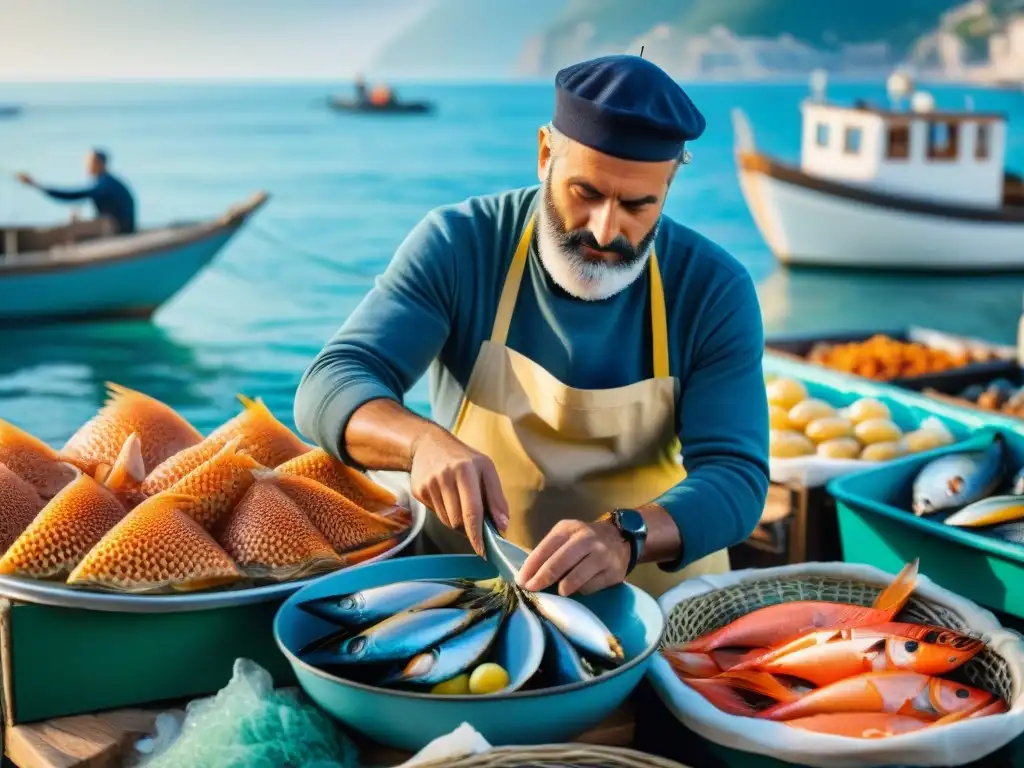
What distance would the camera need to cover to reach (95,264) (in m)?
12.8

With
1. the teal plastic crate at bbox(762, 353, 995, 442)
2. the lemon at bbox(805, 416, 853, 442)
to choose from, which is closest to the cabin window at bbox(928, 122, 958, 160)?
the teal plastic crate at bbox(762, 353, 995, 442)

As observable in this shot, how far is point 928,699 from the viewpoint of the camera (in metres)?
1.55

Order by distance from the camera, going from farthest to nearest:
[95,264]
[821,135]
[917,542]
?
[821,135], [95,264], [917,542]

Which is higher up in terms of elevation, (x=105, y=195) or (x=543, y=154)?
(x=543, y=154)

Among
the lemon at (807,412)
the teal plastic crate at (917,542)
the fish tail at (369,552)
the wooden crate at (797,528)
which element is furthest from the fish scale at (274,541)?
the lemon at (807,412)

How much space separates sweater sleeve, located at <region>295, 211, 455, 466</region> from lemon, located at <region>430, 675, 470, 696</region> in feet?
1.88

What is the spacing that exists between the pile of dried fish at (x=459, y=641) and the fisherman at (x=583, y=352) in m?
0.22

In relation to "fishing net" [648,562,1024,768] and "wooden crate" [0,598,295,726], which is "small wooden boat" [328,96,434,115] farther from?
"wooden crate" [0,598,295,726]

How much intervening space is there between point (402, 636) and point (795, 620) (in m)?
0.62

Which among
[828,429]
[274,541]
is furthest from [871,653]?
[828,429]

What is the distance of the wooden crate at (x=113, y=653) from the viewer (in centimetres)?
159

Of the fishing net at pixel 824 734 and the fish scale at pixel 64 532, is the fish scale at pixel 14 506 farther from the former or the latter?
the fishing net at pixel 824 734

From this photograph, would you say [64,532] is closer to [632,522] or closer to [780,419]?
[632,522]

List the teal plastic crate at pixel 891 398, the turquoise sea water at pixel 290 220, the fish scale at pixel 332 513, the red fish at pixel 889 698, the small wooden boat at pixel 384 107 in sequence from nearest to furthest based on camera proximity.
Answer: the red fish at pixel 889 698 < the fish scale at pixel 332 513 < the teal plastic crate at pixel 891 398 < the turquoise sea water at pixel 290 220 < the small wooden boat at pixel 384 107
